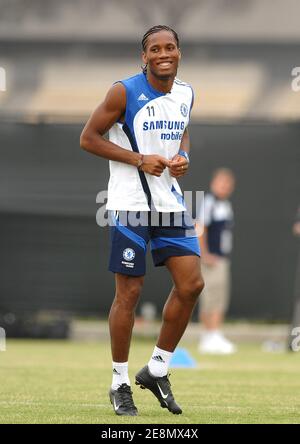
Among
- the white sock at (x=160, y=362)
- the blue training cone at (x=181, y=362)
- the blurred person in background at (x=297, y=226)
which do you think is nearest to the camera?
the white sock at (x=160, y=362)

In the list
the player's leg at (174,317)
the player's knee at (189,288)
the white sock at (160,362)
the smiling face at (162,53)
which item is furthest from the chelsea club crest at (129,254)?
the smiling face at (162,53)

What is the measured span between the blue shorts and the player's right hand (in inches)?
11.6

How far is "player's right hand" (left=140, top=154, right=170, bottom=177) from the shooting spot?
7.44 metres

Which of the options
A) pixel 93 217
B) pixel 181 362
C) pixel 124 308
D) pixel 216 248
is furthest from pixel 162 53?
pixel 93 217

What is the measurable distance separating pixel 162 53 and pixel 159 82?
20 cm

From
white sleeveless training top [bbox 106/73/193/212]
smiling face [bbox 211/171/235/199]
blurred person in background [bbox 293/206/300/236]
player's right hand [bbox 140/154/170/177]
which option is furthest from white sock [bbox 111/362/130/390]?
smiling face [bbox 211/171/235/199]

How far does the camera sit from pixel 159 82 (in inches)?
300

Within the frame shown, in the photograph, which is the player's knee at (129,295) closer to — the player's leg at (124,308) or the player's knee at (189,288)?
the player's leg at (124,308)

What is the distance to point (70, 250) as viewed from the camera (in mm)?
17078

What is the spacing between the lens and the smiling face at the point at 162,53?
24.6 ft

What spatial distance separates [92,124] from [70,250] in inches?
376

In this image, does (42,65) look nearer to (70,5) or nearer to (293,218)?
(70,5)

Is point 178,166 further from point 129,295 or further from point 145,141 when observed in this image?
point 129,295
